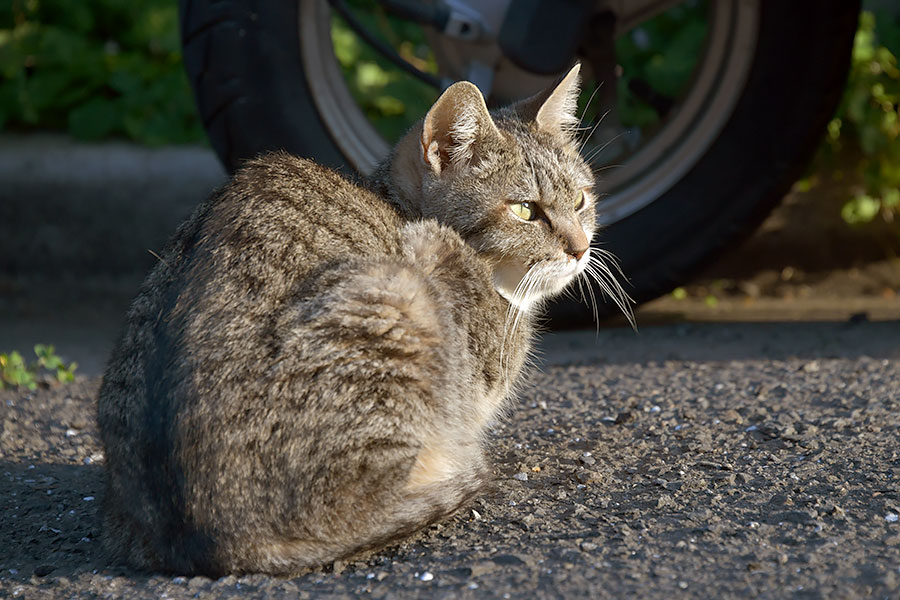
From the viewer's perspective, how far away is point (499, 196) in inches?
113

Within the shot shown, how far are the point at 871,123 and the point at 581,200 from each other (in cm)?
229

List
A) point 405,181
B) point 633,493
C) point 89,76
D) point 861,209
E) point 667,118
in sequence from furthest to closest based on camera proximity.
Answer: point 89,76
point 861,209
point 667,118
point 405,181
point 633,493

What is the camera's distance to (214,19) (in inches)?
146

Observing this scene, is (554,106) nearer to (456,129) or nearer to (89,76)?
(456,129)

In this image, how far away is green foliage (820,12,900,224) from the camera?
4699mm

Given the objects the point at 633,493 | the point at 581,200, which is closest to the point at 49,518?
the point at 633,493

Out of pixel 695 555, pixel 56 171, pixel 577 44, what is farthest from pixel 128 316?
pixel 56 171

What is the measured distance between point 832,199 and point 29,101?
14.1 ft

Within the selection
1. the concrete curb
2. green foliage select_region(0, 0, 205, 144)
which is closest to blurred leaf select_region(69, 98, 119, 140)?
green foliage select_region(0, 0, 205, 144)

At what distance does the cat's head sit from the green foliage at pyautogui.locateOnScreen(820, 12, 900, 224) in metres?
2.36

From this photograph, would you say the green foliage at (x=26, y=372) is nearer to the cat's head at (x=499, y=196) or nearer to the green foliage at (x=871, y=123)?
the cat's head at (x=499, y=196)

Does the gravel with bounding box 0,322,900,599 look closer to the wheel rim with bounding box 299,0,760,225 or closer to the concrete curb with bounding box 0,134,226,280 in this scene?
the wheel rim with bounding box 299,0,760,225

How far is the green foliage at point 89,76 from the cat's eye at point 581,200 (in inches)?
123

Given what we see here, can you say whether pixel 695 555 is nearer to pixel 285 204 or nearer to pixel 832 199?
pixel 285 204
